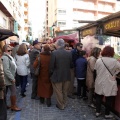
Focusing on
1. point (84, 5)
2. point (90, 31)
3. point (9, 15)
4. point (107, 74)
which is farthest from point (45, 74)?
point (84, 5)

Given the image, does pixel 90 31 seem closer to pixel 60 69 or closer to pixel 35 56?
pixel 35 56

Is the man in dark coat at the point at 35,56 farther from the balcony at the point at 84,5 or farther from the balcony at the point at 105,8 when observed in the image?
the balcony at the point at 105,8

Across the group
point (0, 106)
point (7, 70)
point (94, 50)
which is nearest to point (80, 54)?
point (94, 50)

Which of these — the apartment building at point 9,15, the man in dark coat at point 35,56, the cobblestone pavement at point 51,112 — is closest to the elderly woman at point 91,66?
the cobblestone pavement at point 51,112

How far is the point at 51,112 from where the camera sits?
6078 millimetres

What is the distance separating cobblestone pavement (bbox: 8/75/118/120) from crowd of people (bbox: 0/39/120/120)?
174mm

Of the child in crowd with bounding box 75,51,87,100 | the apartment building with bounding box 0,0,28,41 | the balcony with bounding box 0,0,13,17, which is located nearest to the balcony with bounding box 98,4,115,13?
the apartment building with bounding box 0,0,28,41

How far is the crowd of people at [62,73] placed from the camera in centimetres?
542

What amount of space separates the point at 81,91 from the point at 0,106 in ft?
13.4

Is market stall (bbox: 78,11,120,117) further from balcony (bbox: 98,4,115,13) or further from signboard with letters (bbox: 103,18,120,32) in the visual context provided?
balcony (bbox: 98,4,115,13)

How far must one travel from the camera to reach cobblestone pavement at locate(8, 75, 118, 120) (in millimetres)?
5676

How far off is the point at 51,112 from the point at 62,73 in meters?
1.09

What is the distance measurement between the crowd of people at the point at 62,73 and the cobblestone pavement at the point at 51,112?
0.57 feet

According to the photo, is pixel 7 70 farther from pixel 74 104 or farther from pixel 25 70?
pixel 74 104
